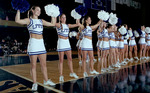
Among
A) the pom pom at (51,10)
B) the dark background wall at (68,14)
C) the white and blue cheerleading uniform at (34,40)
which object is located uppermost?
the dark background wall at (68,14)

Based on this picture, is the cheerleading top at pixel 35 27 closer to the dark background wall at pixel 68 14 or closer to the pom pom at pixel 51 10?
the pom pom at pixel 51 10

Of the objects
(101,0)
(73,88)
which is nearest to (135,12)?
(101,0)

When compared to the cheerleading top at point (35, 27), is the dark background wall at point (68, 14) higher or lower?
higher

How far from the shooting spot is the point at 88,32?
343cm

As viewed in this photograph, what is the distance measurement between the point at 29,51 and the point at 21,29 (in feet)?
44.9

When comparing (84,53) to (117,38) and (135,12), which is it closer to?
(117,38)

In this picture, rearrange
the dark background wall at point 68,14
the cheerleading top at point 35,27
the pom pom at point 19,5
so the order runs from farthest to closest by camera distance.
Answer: the dark background wall at point 68,14 → the cheerleading top at point 35,27 → the pom pom at point 19,5

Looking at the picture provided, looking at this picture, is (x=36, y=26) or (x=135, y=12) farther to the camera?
(x=135, y=12)

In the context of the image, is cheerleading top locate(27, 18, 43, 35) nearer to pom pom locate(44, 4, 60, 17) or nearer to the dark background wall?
pom pom locate(44, 4, 60, 17)

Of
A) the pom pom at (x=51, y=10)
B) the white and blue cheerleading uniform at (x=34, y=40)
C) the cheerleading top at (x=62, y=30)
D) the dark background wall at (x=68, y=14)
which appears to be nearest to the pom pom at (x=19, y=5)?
the white and blue cheerleading uniform at (x=34, y=40)

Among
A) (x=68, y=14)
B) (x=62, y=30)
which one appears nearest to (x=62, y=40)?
(x=62, y=30)

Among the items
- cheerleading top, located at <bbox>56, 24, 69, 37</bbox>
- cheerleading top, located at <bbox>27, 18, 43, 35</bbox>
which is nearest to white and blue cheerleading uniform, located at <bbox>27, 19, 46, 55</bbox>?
cheerleading top, located at <bbox>27, 18, 43, 35</bbox>

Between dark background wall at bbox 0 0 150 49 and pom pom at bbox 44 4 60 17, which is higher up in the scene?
dark background wall at bbox 0 0 150 49

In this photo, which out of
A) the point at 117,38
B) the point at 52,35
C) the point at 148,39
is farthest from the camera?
the point at 52,35
